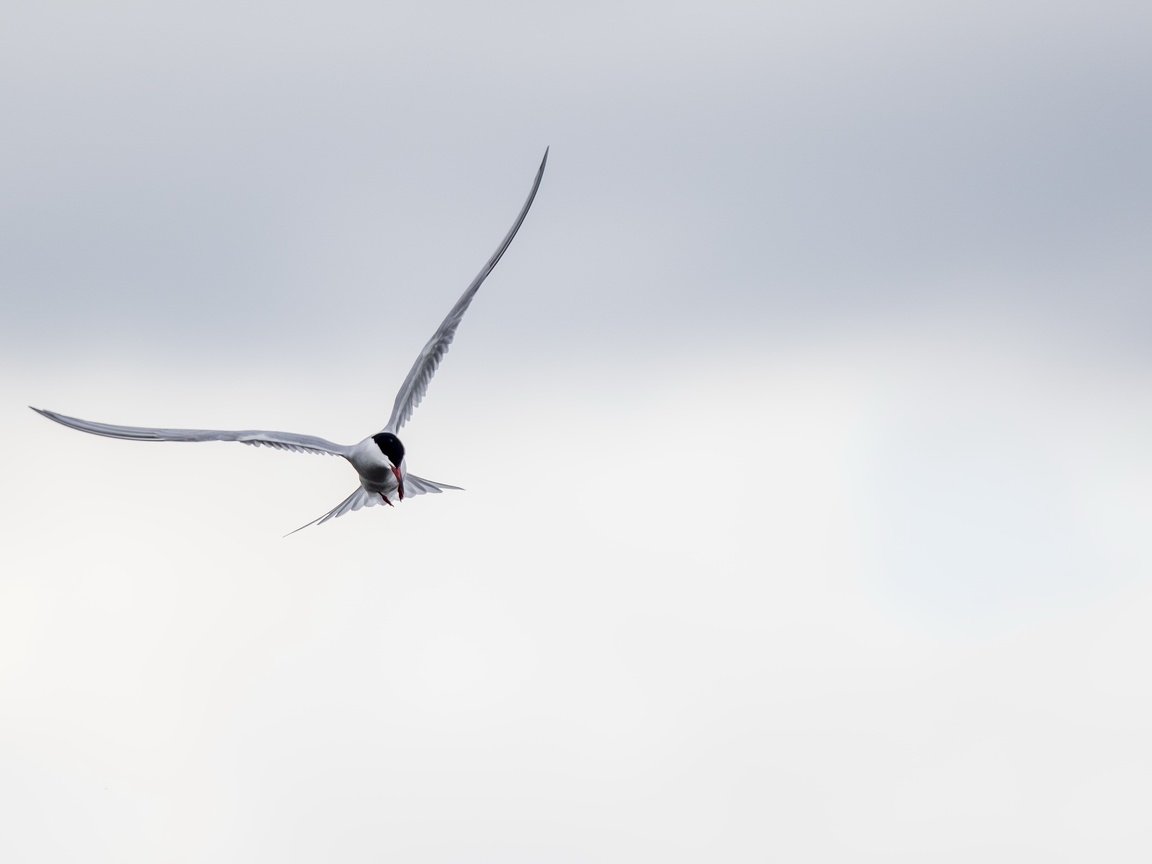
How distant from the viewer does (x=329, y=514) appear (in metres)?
23.8

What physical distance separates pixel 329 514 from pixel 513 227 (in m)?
4.34

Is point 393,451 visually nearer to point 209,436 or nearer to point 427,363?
point 209,436

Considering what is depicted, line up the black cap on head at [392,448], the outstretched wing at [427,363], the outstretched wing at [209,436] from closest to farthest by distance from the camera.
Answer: the outstretched wing at [209,436] < the black cap on head at [392,448] < the outstretched wing at [427,363]

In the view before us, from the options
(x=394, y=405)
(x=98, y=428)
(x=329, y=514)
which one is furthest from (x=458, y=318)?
(x=98, y=428)

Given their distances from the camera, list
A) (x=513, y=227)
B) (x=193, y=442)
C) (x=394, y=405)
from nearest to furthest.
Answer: (x=193, y=442) → (x=513, y=227) → (x=394, y=405)

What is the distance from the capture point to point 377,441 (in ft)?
75.3

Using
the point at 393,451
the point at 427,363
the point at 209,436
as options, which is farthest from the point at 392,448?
the point at 427,363

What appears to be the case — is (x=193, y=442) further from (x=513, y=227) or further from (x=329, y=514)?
(x=513, y=227)

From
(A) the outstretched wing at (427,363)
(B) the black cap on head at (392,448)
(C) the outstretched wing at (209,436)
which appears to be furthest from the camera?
(A) the outstretched wing at (427,363)

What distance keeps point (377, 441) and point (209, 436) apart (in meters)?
2.06

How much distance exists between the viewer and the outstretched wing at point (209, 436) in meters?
20.0

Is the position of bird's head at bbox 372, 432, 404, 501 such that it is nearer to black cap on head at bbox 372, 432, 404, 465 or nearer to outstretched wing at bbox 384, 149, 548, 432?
black cap on head at bbox 372, 432, 404, 465

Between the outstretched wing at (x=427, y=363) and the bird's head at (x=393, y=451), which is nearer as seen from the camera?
the bird's head at (x=393, y=451)

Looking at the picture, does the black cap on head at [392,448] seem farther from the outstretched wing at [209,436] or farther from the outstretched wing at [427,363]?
the outstretched wing at [427,363]
